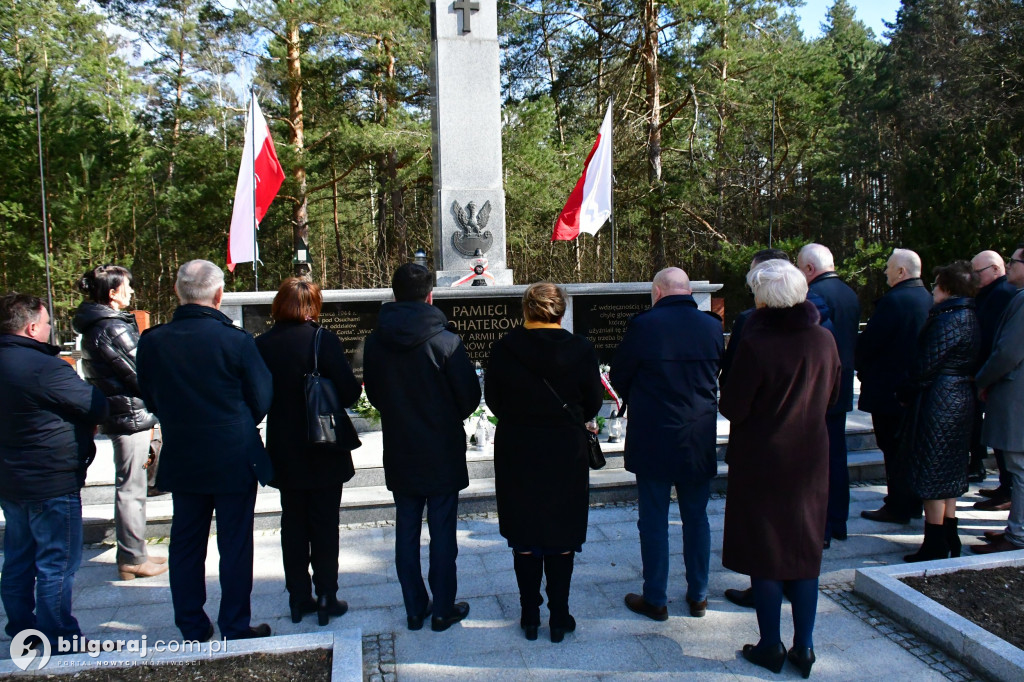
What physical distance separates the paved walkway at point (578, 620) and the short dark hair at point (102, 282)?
1540mm

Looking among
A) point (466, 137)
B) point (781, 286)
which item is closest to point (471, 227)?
point (466, 137)

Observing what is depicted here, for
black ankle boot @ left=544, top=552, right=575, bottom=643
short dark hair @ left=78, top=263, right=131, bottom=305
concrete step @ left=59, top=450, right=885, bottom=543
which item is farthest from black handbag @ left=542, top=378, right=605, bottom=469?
short dark hair @ left=78, top=263, right=131, bottom=305

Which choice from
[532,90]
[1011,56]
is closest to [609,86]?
[532,90]

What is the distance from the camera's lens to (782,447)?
112 inches

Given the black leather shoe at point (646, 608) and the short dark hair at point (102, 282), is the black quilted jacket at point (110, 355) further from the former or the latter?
the black leather shoe at point (646, 608)

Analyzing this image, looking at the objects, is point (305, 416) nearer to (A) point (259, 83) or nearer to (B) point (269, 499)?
(B) point (269, 499)

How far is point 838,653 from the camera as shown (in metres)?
3.10

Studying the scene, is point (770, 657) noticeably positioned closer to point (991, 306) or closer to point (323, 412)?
point (323, 412)

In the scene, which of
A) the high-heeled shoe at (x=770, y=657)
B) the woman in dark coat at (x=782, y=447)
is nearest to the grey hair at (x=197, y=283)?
the woman in dark coat at (x=782, y=447)

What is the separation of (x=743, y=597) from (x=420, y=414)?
1.81 meters

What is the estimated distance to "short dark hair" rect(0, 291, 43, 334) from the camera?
3.04 m

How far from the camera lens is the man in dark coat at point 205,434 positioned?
9.98ft

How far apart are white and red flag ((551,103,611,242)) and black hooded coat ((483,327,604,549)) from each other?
17.1 ft

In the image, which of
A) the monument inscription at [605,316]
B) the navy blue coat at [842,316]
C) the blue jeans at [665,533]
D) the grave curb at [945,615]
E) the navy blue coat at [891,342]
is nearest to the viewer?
the grave curb at [945,615]
